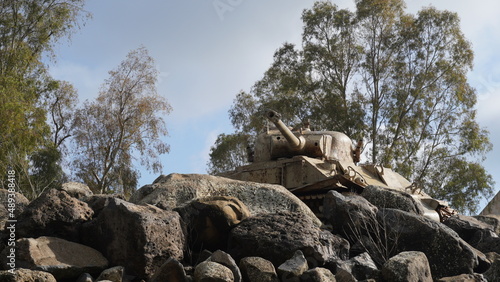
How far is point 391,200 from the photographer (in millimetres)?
12812

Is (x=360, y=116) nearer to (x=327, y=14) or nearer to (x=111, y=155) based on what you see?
(x=327, y=14)

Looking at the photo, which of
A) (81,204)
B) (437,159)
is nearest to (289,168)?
(81,204)

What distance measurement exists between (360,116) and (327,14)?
17.0ft

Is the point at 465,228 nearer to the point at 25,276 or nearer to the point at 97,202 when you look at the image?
the point at 97,202

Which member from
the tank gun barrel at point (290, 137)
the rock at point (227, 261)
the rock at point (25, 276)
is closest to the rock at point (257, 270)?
the rock at point (227, 261)

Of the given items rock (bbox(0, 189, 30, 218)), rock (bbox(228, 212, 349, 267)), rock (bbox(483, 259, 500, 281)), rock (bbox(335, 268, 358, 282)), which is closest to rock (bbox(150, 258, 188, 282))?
rock (bbox(228, 212, 349, 267))

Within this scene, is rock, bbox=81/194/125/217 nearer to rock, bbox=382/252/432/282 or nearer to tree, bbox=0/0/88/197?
rock, bbox=382/252/432/282

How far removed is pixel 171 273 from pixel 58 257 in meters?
1.46

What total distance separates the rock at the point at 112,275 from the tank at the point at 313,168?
250 inches

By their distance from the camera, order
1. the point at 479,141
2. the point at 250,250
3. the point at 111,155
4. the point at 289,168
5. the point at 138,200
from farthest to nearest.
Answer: the point at 479,141 → the point at 111,155 → the point at 289,168 → the point at 138,200 → the point at 250,250

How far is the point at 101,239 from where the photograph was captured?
9414mm

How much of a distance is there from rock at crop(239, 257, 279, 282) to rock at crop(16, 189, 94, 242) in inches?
95.9

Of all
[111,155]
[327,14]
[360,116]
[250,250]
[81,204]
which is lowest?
[250,250]

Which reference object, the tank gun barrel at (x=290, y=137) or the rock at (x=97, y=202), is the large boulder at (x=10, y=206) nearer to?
the rock at (x=97, y=202)
